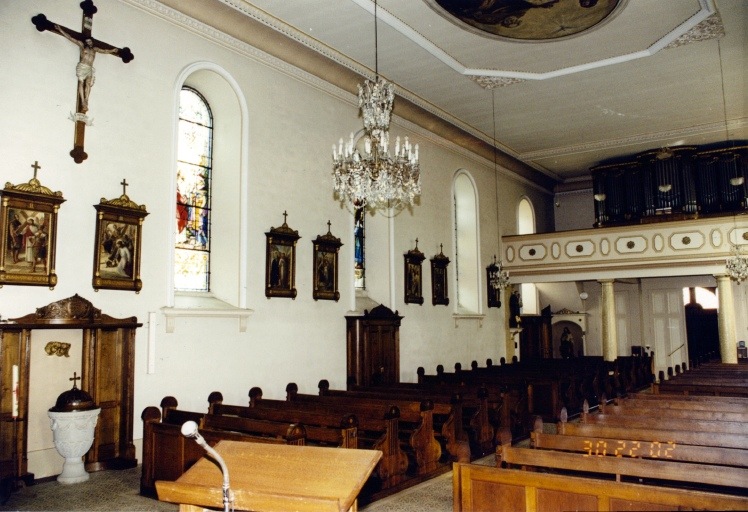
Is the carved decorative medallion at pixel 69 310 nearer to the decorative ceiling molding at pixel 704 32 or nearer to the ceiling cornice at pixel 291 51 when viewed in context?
A: the ceiling cornice at pixel 291 51

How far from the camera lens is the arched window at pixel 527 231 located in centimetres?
2009

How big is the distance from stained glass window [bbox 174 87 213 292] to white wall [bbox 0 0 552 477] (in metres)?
0.74

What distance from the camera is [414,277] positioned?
13.6 metres

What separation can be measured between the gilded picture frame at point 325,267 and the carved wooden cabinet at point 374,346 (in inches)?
27.3

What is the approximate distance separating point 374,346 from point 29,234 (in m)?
6.47

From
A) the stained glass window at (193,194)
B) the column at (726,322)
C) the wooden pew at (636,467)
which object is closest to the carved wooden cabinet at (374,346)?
the stained glass window at (193,194)

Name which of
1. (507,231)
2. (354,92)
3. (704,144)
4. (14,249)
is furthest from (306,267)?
(704,144)

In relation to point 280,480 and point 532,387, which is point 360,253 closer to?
point 532,387

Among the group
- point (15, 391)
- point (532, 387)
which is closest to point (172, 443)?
point (15, 391)

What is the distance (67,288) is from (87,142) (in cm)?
181

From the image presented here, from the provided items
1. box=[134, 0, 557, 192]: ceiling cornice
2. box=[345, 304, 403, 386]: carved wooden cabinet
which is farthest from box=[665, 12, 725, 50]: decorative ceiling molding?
box=[345, 304, 403, 386]: carved wooden cabinet

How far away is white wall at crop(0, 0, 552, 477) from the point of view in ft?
23.3

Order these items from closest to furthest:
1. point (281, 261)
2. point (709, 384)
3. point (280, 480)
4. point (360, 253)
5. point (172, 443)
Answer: point (280, 480) < point (172, 443) < point (709, 384) < point (281, 261) < point (360, 253)

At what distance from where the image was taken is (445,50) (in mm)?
11539
